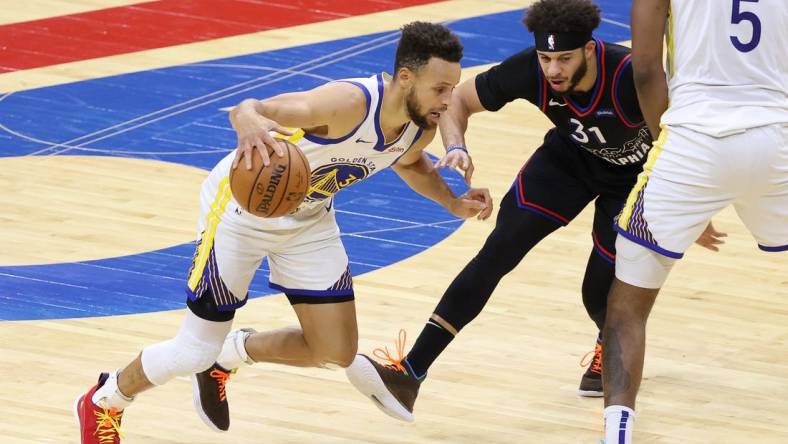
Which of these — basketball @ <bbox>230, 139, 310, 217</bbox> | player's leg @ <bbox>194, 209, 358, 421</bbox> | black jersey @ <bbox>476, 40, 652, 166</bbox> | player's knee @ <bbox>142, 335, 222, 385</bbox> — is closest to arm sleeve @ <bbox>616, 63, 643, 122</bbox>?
black jersey @ <bbox>476, 40, 652, 166</bbox>

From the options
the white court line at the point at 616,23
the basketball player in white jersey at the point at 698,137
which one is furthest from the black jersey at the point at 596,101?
the white court line at the point at 616,23

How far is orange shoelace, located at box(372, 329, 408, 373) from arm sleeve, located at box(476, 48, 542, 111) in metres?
1.04

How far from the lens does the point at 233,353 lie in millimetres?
6094

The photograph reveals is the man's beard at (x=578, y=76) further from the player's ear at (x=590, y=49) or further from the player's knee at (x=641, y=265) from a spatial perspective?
the player's knee at (x=641, y=265)

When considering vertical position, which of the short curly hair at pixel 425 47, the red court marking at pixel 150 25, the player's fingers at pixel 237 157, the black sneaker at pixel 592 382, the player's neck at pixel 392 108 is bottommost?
the red court marking at pixel 150 25

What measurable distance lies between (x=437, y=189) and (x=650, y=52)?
118cm

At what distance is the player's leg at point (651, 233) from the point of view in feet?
16.8

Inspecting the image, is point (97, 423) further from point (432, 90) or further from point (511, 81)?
point (511, 81)

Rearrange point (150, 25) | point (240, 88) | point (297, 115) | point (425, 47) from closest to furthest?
point (297, 115), point (425, 47), point (240, 88), point (150, 25)

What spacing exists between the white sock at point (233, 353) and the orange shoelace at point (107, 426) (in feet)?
1.69

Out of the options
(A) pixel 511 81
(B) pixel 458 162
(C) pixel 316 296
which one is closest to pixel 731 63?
(B) pixel 458 162

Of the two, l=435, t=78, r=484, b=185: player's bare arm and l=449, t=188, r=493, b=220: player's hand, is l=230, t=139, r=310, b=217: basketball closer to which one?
l=435, t=78, r=484, b=185: player's bare arm

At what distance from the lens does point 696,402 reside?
6.56m

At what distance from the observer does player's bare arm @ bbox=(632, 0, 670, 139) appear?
517cm
